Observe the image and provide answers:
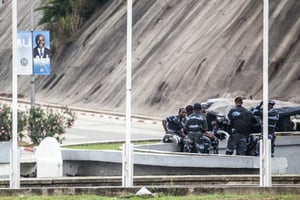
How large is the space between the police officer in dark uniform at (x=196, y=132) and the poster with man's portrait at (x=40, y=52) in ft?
29.9

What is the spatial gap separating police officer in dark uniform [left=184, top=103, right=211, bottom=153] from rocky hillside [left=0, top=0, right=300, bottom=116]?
23.0 m

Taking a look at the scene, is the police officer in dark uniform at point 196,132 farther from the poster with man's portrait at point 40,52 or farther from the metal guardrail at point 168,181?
the poster with man's portrait at point 40,52

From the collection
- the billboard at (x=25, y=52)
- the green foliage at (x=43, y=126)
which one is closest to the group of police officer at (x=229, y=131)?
the billboard at (x=25, y=52)

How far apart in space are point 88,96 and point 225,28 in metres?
10.5

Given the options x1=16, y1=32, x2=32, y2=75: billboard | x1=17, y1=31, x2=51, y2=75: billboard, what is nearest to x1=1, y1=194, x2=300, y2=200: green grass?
x1=17, y1=31, x2=51, y2=75: billboard

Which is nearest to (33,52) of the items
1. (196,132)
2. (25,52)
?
(25,52)

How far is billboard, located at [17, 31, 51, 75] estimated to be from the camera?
103ft

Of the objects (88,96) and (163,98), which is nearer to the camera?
(163,98)

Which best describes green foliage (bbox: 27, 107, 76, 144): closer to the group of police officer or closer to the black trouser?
the group of police officer

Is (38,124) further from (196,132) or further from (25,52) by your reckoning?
(196,132)

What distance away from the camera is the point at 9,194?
18.0 meters

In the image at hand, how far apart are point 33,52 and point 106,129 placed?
37.6 ft

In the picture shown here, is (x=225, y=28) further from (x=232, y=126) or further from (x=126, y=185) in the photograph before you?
(x=126, y=185)

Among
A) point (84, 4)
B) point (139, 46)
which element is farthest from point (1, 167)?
point (84, 4)
